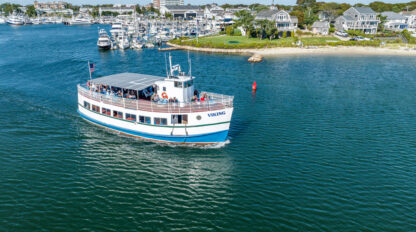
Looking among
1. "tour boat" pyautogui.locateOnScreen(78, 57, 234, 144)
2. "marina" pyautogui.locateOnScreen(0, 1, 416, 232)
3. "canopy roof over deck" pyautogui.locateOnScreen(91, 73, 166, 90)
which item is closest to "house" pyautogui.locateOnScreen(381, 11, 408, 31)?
"marina" pyautogui.locateOnScreen(0, 1, 416, 232)

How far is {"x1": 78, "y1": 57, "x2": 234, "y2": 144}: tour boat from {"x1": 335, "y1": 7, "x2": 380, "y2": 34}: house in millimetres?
130668

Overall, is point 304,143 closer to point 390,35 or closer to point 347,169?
point 347,169

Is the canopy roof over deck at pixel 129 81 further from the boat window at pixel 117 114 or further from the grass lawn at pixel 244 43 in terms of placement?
the grass lawn at pixel 244 43

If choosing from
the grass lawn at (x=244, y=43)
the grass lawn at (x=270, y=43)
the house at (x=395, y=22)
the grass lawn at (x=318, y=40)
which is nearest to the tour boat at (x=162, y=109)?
the grass lawn at (x=244, y=43)

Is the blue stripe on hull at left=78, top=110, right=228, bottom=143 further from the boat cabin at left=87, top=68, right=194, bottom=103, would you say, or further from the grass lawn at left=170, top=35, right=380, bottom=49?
the grass lawn at left=170, top=35, right=380, bottom=49

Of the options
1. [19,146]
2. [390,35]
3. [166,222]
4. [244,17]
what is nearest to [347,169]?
[166,222]

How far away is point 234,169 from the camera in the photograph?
32375 mm

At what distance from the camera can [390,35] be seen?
134 m

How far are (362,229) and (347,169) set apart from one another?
9655mm

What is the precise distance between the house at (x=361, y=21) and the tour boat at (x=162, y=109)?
13067 cm

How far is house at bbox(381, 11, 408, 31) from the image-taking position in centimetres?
15200

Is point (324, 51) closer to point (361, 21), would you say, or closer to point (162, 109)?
point (361, 21)

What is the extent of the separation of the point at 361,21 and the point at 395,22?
94.5 feet

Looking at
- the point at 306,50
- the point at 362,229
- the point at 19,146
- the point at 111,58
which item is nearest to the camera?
the point at 362,229
